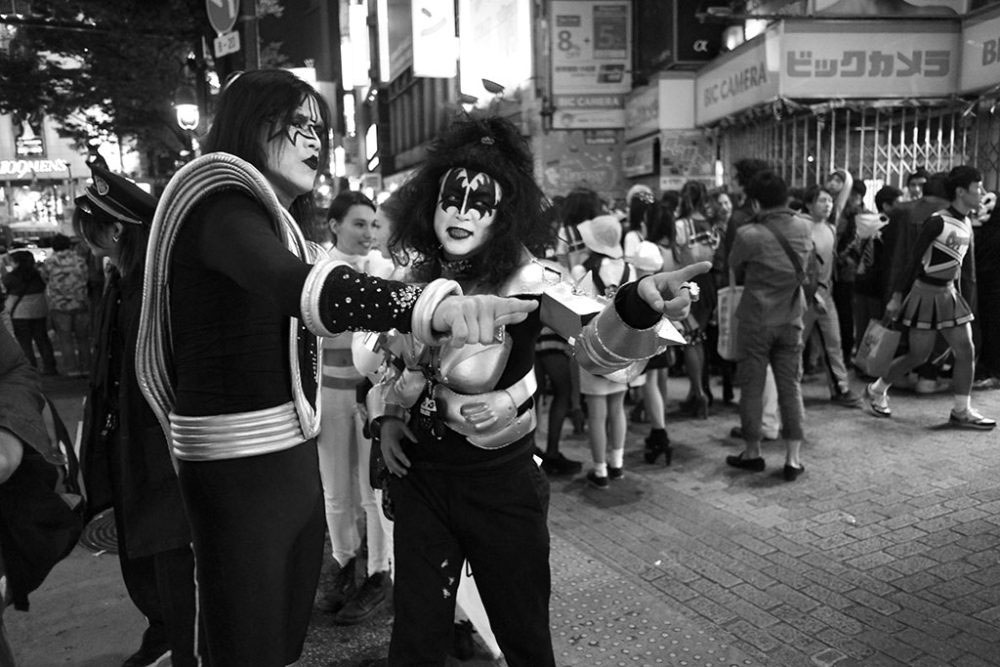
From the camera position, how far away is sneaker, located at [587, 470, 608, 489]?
17.9ft

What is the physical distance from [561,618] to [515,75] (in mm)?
15733

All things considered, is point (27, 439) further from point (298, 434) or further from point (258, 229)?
point (258, 229)

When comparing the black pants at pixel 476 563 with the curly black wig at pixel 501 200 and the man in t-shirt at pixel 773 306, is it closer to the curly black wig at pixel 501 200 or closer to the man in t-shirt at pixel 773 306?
the curly black wig at pixel 501 200

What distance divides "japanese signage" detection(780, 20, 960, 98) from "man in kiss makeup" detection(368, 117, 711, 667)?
340 inches

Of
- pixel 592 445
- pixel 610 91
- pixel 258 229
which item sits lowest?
pixel 592 445

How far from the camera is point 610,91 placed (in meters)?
15.9

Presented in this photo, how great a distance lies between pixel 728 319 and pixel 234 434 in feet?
15.4

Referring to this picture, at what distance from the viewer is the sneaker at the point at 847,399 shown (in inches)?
286

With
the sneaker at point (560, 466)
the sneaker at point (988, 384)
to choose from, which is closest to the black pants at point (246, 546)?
the sneaker at point (560, 466)

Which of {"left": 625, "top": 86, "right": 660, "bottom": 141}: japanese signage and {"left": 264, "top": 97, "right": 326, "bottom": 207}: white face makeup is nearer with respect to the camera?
{"left": 264, "top": 97, "right": 326, "bottom": 207}: white face makeup

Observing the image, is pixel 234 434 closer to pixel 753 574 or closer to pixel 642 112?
pixel 753 574

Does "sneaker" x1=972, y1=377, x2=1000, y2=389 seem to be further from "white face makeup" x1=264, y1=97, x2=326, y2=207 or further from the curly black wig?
"white face makeup" x1=264, y1=97, x2=326, y2=207

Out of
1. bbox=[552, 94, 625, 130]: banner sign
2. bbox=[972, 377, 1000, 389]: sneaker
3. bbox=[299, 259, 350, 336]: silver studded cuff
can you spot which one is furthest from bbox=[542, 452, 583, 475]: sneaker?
bbox=[552, 94, 625, 130]: banner sign

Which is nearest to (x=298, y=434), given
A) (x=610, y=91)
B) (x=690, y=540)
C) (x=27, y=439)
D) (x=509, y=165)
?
(x=27, y=439)
